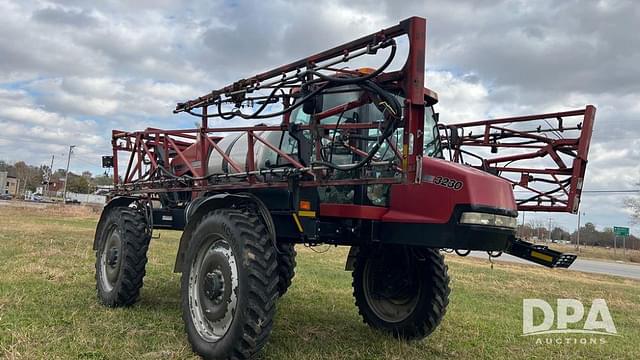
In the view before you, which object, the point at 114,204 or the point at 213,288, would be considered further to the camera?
the point at 114,204

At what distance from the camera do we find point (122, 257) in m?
6.62

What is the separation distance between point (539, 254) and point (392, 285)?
1.85 metres

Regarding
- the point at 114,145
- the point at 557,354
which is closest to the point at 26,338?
the point at 114,145

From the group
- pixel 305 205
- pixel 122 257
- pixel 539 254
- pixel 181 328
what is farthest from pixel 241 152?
pixel 539 254

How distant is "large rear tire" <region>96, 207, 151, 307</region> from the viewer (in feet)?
21.4

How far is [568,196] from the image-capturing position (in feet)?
21.7

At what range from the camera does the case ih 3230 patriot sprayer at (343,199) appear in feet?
13.5

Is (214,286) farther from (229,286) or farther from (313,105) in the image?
(313,105)

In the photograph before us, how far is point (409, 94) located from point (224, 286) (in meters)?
2.37

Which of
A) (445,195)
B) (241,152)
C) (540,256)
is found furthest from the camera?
(241,152)

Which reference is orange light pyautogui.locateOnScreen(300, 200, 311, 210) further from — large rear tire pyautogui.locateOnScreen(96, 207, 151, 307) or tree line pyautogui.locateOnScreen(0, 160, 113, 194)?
tree line pyautogui.locateOnScreen(0, 160, 113, 194)

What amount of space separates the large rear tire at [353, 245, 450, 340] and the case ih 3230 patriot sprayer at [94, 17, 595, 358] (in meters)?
0.02

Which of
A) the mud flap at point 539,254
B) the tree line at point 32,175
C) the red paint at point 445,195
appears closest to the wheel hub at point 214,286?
the red paint at point 445,195

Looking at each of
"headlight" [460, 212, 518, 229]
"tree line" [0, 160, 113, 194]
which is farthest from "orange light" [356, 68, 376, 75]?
"tree line" [0, 160, 113, 194]
